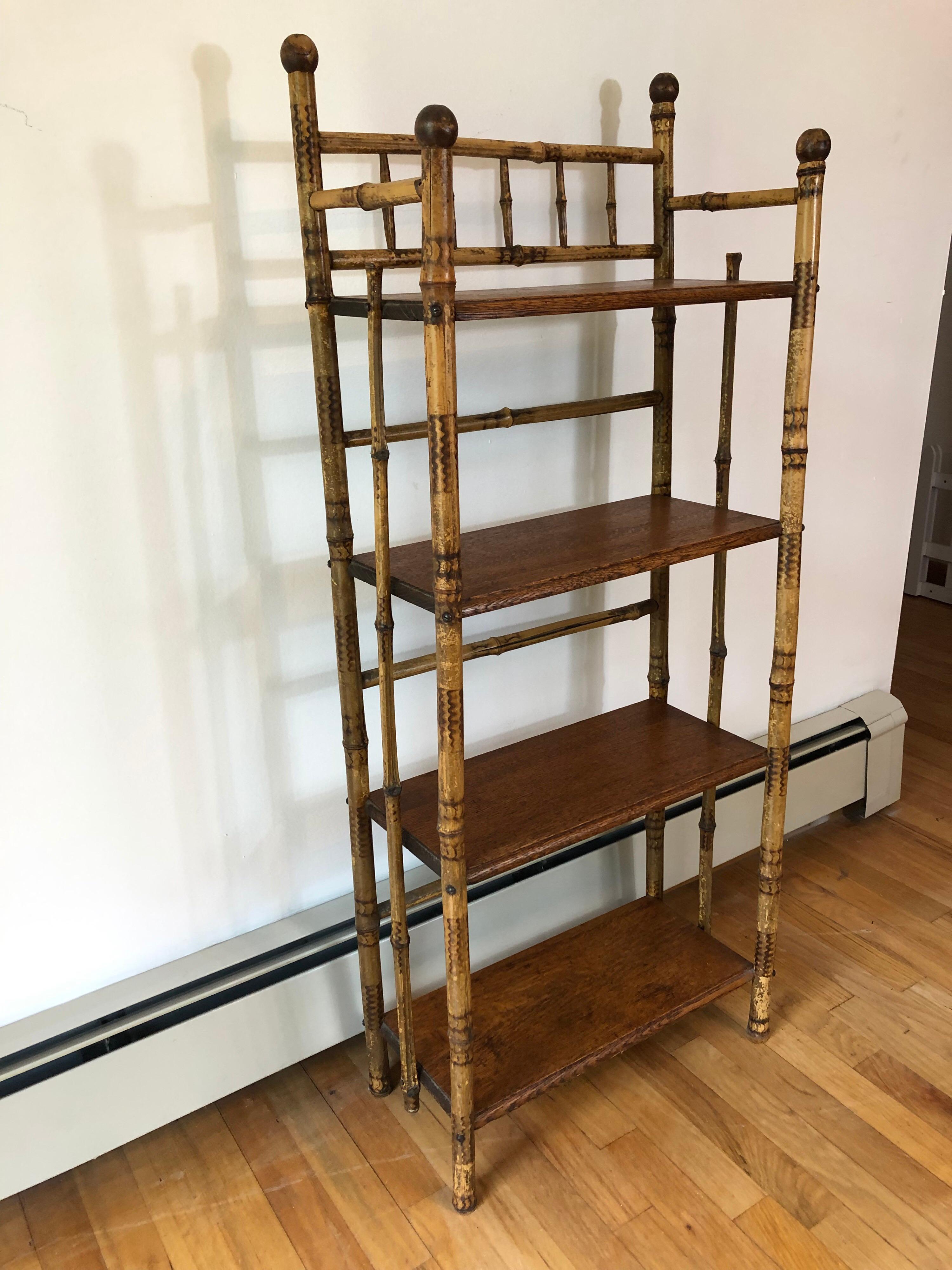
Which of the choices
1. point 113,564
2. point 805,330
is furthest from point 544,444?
point 113,564

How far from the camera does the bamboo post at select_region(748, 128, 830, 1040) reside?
1.48 meters

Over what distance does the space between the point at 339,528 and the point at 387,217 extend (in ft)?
1.40

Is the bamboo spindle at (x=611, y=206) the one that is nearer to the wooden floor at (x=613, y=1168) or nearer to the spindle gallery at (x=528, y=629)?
the spindle gallery at (x=528, y=629)

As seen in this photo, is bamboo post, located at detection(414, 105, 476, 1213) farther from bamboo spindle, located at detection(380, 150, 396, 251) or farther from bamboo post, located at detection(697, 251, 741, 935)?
bamboo post, located at detection(697, 251, 741, 935)

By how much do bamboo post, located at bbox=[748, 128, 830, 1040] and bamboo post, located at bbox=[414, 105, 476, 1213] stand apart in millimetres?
531

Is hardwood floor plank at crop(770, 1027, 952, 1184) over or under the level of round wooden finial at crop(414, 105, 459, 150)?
under

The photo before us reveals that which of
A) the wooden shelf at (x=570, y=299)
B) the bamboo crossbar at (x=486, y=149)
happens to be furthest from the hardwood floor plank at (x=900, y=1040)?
the bamboo crossbar at (x=486, y=149)

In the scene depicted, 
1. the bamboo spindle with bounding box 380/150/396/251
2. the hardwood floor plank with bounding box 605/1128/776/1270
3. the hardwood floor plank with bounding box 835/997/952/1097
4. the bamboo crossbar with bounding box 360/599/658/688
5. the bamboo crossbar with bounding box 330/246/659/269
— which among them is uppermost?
the bamboo spindle with bounding box 380/150/396/251

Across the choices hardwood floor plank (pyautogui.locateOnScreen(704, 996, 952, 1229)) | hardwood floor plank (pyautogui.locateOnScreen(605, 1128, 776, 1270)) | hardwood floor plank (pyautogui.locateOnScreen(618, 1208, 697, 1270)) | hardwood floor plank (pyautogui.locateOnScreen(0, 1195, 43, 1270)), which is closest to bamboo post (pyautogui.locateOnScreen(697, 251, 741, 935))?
hardwood floor plank (pyautogui.locateOnScreen(704, 996, 952, 1229))

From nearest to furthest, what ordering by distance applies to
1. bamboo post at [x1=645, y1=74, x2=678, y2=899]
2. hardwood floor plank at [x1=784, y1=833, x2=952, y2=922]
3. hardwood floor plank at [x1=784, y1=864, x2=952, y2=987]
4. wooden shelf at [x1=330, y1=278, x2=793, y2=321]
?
wooden shelf at [x1=330, y1=278, x2=793, y2=321] → bamboo post at [x1=645, y1=74, x2=678, y2=899] → hardwood floor plank at [x1=784, y1=864, x2=952, y2=987] → hardwood floor plank at [x1=784, y1=833, x2=952, y2=922]

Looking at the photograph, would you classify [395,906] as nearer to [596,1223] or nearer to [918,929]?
[596,1223]

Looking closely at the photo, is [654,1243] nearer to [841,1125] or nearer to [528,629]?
[841,1125]

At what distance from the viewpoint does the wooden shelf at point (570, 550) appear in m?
1.38

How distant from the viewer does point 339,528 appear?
1.47m
